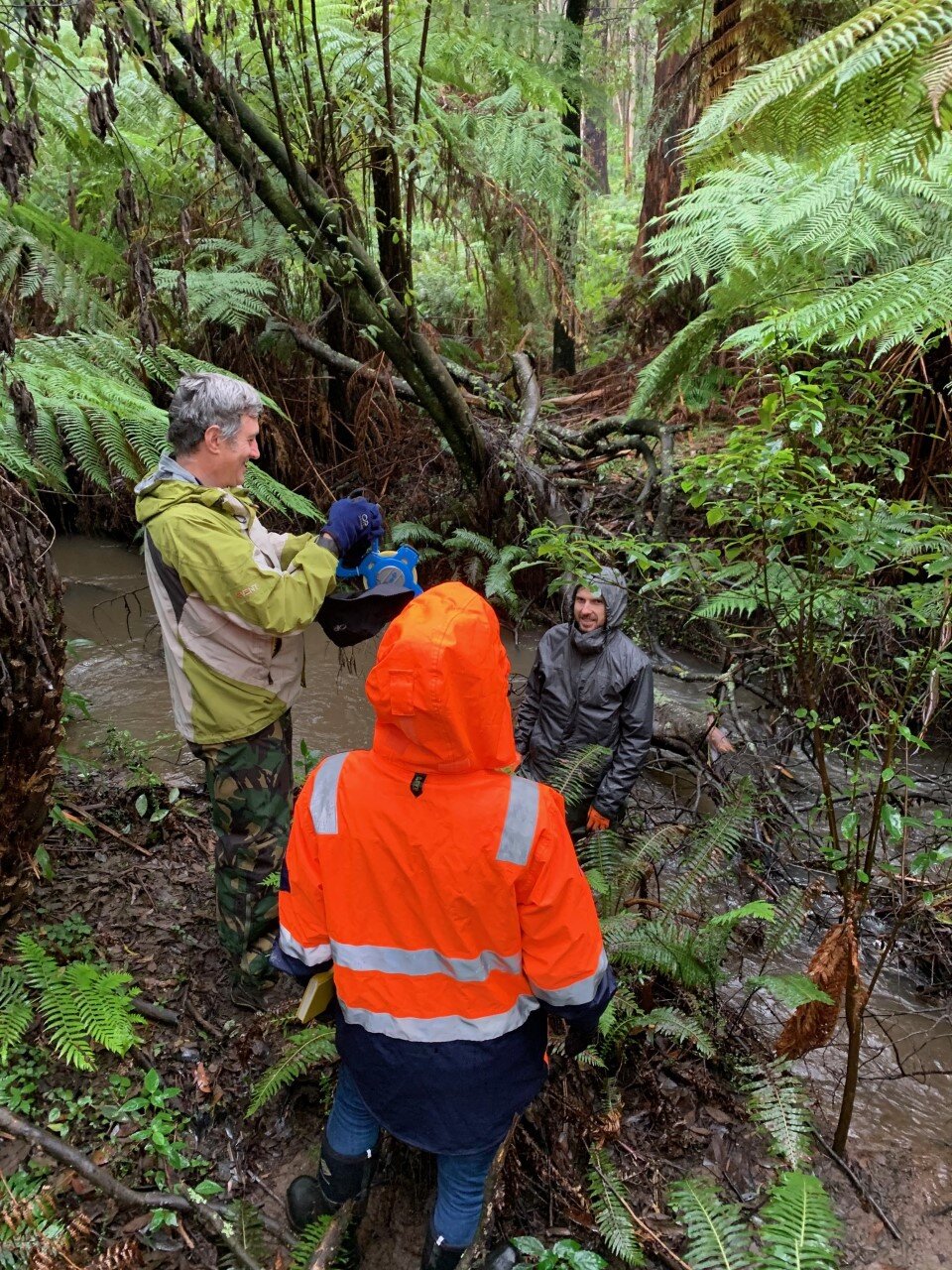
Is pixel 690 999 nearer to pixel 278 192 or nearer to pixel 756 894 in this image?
pixel 756 894

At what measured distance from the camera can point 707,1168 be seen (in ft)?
8.53

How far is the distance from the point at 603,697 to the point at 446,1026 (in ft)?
7.68

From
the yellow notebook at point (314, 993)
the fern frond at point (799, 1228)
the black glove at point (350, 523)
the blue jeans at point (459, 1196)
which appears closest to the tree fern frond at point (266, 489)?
the black glove at point (350, 523)

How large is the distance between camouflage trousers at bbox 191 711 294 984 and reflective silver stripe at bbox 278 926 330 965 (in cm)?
91

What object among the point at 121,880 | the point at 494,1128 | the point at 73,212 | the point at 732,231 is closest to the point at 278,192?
the point at 73,212

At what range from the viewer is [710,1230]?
6.82 ft

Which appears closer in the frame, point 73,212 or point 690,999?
point 690,999

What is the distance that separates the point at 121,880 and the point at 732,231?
503cm

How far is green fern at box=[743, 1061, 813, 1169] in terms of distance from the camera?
7.75 feet

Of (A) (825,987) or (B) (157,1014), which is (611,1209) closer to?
(A) (825,987)

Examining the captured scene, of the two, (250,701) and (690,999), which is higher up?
(250,701)

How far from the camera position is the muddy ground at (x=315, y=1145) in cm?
234

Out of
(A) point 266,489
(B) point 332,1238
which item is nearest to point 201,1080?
(B) point 332,1238

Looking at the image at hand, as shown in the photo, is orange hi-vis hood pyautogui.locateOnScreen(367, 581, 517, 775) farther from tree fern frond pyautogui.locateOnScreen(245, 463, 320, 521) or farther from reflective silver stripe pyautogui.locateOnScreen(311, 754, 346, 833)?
tree fern frond pyautogui.locateOnScreen(245, 463, 320, 521)
